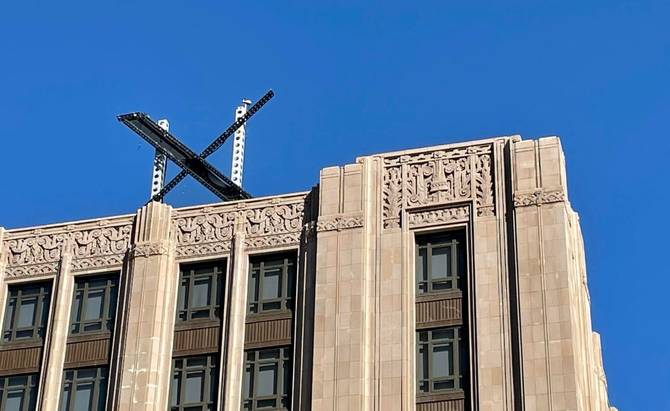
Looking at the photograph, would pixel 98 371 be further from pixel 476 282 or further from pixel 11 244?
pixel 476 282

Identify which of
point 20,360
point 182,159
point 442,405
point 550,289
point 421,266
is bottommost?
point 442,405

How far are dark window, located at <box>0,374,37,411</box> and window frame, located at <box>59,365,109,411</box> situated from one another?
1191 millimetres

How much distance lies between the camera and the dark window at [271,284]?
47062 mm

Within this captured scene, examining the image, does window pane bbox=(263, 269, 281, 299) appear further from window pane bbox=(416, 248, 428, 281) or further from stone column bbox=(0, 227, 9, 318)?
stone column bbox=(0, 227, 9, 318)

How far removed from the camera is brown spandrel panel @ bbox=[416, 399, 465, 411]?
4300 cm

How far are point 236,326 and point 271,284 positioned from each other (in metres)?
2.01

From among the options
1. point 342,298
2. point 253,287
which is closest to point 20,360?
point 253,287

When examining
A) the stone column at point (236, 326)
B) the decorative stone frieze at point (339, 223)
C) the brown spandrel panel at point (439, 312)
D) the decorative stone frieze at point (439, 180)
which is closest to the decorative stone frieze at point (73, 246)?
the stone column at point (236, 326)

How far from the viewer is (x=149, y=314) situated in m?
47.7

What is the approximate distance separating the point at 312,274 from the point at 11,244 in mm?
12194

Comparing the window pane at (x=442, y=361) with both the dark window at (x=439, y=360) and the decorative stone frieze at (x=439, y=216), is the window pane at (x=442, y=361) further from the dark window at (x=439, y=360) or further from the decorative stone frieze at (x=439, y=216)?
the decorative stone frieze at (x=439, y=216)

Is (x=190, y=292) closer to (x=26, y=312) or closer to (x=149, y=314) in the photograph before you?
(x=149, y=314)

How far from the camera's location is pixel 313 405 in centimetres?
4400

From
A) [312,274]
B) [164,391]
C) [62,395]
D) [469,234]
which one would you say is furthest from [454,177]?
Result: [62,395]
